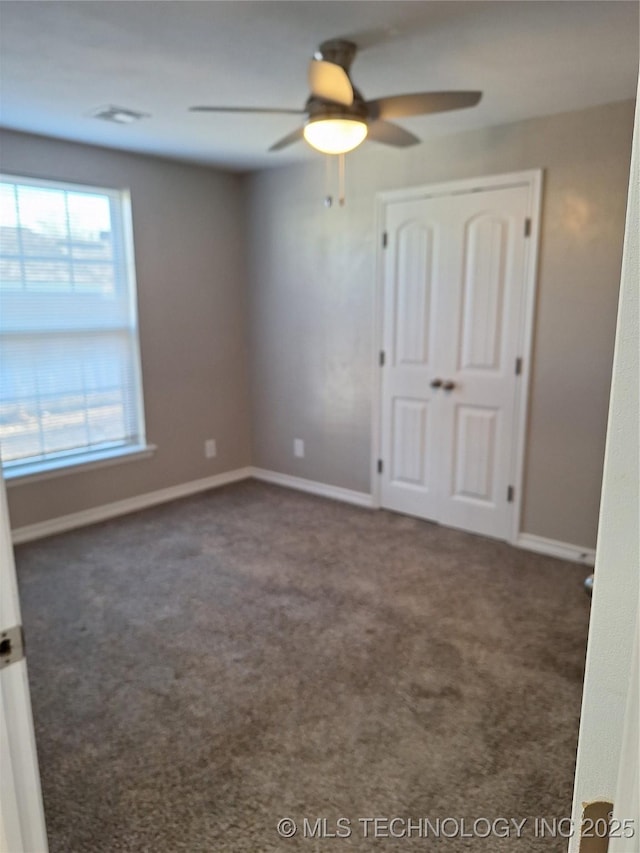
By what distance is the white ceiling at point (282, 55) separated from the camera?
202 cm

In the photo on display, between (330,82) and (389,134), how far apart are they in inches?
23.6

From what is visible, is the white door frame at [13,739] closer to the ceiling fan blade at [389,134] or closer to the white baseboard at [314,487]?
the ceiling fan blade at [389,134]

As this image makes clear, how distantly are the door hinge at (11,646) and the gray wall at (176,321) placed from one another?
312 centimetres

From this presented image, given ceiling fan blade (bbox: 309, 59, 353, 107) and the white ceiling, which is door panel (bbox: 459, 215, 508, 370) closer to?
the white ceiling

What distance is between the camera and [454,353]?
3738 millimetres

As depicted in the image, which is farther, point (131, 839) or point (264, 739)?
point (264, 739)

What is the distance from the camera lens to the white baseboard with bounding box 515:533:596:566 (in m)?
3.39

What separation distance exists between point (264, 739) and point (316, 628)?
72 centimetres

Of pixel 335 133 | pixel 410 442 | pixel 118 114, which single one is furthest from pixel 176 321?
pixel 335 133

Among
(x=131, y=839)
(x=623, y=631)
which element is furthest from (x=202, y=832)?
(x=623, y=631)

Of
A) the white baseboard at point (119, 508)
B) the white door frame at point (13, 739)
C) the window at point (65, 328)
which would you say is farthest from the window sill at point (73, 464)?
the white door frame at point (13, 739)

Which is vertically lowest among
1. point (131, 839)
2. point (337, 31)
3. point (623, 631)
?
point (131, 839)

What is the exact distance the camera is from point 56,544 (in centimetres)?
370

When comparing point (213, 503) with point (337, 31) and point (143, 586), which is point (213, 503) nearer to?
point (143, 586)
